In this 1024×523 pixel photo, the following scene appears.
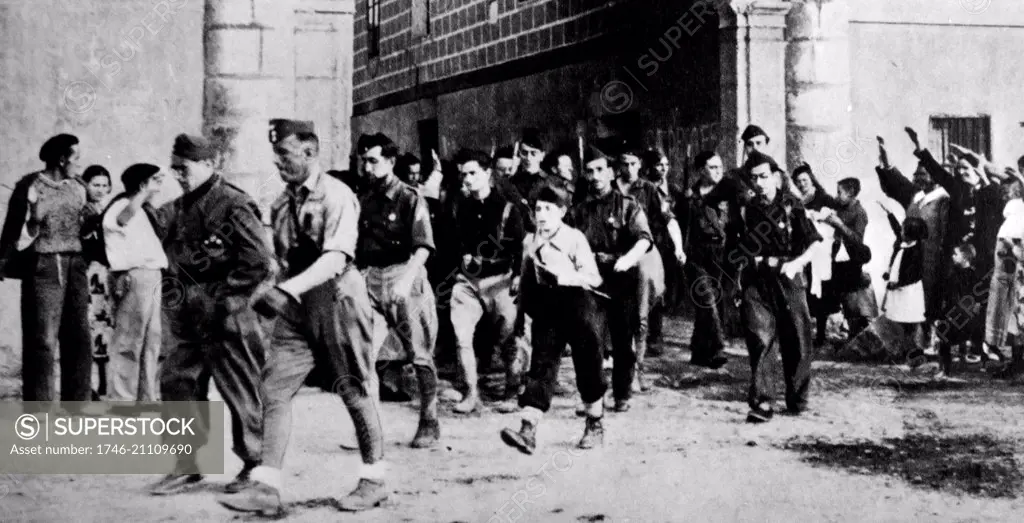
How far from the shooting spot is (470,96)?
1058 cm

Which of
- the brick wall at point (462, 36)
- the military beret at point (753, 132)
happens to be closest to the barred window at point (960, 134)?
the military beret at point (753, 132)

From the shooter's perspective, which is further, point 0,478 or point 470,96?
point 470,96

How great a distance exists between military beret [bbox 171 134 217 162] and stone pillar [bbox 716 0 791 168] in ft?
13.2

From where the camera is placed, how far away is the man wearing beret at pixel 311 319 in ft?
16.9

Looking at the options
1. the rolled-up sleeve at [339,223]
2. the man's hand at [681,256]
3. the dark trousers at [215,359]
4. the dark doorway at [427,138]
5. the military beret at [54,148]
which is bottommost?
the dark trousers at [215,359]

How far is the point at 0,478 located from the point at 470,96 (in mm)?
5661

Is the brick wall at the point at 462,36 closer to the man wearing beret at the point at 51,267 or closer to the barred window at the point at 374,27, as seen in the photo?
the barred window at the point at 374,27

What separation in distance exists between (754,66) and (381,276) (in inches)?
136

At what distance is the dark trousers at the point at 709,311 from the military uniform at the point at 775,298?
916 millimetres

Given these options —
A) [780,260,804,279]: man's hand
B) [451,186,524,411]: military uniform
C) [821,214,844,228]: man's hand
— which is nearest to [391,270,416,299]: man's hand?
[451,186,524,411]: military uniform

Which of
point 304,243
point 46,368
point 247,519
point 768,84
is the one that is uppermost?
point 768,84

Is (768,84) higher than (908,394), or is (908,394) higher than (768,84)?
(768,84)

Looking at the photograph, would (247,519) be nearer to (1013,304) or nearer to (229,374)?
(229,374)

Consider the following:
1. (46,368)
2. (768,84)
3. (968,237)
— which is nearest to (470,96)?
(768,84)
